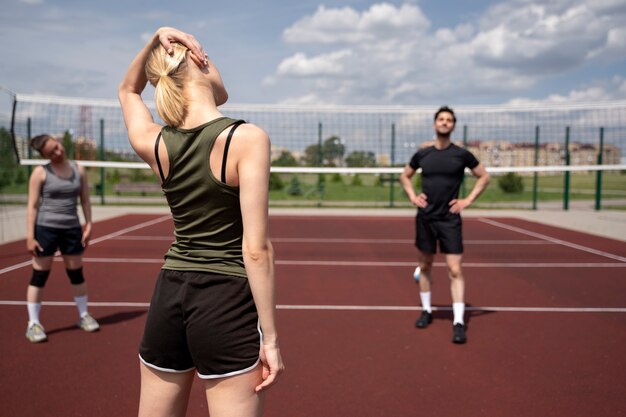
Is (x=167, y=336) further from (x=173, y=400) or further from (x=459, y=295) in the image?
(x=459, y=295)

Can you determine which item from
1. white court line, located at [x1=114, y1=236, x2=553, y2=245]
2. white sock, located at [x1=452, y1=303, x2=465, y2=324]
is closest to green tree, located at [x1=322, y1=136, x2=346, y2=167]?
white court line, located at [x1=114, y1=236, x2=553, y2=245]

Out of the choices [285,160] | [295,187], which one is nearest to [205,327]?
[285,160]

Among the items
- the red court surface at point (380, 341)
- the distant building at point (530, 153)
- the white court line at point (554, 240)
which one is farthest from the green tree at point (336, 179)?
the red court surface at point (380, 341)

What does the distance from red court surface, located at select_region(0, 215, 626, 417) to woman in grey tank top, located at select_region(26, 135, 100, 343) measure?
0.39 meters

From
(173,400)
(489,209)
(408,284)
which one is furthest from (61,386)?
(489,209)

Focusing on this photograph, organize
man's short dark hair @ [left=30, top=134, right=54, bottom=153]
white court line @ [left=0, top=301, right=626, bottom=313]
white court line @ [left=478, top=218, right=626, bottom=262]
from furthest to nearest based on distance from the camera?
white court line @ [left=478, top=218, right=626, bottom=262] → white court line @ [left=0, top=301, right=626, bottom=313] → man's short dark hair @ [left=30, top=134, right=54, bottom=153]

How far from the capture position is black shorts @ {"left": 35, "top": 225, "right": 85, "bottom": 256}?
5.18m

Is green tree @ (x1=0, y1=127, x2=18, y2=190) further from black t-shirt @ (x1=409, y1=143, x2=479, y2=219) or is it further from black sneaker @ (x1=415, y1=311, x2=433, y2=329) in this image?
black sneaker @ (x1=415, y1=311, x2=433, y2=329)

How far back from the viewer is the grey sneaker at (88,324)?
17.8 ft

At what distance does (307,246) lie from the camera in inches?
448

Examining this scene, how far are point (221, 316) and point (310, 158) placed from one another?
18.0 m

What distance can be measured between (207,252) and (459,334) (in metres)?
3.82

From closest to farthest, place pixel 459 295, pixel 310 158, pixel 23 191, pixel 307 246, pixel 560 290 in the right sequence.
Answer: pixel 459 295
pixel 560 290
pixel 307 246
pixel 23 191
pixel 310 158

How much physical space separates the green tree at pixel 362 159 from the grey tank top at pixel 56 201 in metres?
14.1
